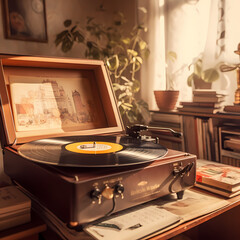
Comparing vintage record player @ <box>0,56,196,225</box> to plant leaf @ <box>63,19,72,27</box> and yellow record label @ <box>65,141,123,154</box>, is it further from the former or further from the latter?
plant leaf @ <box>63,19,72,27</box>

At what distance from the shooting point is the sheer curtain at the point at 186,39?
165 cm

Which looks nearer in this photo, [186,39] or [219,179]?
[219,179]

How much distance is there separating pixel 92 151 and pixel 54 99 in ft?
1.54

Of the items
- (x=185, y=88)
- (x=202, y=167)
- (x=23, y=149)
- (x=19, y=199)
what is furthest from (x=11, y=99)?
(x=185, y=88)

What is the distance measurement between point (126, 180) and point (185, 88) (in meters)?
1.42

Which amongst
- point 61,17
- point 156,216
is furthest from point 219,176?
point 61,17

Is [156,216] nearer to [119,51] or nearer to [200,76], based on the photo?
[200,76]

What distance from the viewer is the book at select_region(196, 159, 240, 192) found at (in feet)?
2.96

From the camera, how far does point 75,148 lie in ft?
2.85

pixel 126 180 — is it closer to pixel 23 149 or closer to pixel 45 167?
pixel 45 167

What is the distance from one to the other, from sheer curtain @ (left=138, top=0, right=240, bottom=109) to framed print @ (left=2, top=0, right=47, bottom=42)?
0.85 metres

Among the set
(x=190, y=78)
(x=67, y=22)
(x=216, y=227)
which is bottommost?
(x=216, y=227)

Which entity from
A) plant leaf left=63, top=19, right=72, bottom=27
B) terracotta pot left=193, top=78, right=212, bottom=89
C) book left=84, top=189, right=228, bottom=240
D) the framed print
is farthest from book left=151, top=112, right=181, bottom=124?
the framed print

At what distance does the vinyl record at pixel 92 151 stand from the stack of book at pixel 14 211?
0.13 metres
